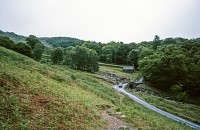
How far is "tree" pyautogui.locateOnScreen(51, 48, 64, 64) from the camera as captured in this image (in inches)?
4190

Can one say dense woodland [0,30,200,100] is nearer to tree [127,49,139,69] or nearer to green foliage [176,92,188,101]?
green foliage [176,92,188,101]

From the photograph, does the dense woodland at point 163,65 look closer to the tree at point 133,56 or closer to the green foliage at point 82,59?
the green foliage at point 82,59

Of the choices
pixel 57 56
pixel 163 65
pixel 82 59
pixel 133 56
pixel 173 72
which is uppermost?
pixel 133 56

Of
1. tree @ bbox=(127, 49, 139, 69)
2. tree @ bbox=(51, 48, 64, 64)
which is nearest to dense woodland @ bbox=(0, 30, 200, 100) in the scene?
tree @ bbox=(51, 48, 64, 64)

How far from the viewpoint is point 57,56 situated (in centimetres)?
10769

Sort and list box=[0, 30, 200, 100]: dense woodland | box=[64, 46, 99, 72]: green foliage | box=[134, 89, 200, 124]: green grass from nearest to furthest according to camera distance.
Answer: box=[134, 89, 200, 124]: green grass, box=[0, 30, 200, 100]: dense woodland, box=[64, 46, 99, 72]: green foliage

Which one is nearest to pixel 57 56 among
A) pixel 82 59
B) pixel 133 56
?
pixel 82 59

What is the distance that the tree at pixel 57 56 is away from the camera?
4190 inches

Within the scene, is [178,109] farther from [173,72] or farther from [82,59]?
[82,59]

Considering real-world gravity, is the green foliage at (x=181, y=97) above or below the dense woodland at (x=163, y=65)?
below

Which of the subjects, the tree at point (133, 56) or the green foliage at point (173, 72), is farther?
the tree at point (133, 56)

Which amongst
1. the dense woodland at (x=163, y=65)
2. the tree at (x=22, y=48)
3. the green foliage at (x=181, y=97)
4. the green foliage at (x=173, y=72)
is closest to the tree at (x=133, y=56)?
the dense woodland at (x=163, y=65)

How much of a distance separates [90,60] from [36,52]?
23.1 m

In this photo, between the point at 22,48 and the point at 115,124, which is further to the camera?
the point at 22,48
